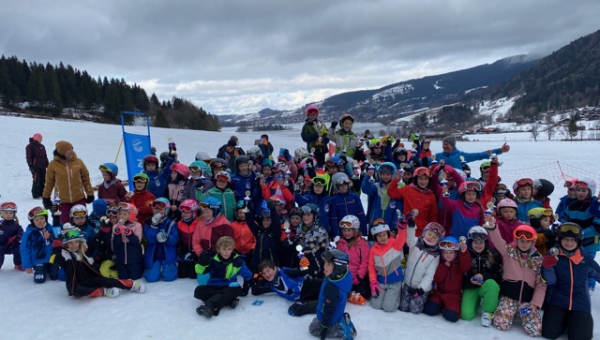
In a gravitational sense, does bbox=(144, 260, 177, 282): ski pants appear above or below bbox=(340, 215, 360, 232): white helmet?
below

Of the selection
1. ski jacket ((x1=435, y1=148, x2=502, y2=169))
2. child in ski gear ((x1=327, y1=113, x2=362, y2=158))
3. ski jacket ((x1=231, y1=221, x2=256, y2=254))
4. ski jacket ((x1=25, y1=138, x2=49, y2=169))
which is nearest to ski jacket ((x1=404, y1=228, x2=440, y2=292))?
ski jacket ((x1=231, y1=221, x2=256, y2=254))

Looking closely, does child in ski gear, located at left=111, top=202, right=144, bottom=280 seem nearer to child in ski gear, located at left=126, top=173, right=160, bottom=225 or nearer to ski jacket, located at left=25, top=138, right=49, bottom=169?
child in ski gear, located at left=126, top=173, right=160, bottom=225

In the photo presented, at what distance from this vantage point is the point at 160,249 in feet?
19.7

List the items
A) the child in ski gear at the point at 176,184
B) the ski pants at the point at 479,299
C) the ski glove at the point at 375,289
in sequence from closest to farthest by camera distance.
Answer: the ski pants at the point at 479,299 < the ski glove at the point at 375,289 < the child in ski gear at the point at 176,184

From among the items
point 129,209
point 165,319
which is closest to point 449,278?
point 165,319

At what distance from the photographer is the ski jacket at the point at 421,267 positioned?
193 inches

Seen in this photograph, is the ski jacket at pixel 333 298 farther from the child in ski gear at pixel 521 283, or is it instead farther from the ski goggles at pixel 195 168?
the ski goggles at pixel 195 168

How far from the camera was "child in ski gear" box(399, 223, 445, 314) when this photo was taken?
4918 mm

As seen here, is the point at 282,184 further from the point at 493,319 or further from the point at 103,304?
the point at 493,319

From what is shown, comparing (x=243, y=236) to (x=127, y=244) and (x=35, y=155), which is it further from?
(x=35, y=155)

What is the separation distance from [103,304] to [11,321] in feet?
3.42

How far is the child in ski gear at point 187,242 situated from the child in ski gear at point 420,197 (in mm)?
3403

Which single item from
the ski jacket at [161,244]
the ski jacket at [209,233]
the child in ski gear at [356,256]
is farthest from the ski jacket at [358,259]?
the ski jacket at [161,244]

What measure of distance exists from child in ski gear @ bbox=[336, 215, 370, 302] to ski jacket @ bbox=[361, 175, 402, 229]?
43.0 inches
